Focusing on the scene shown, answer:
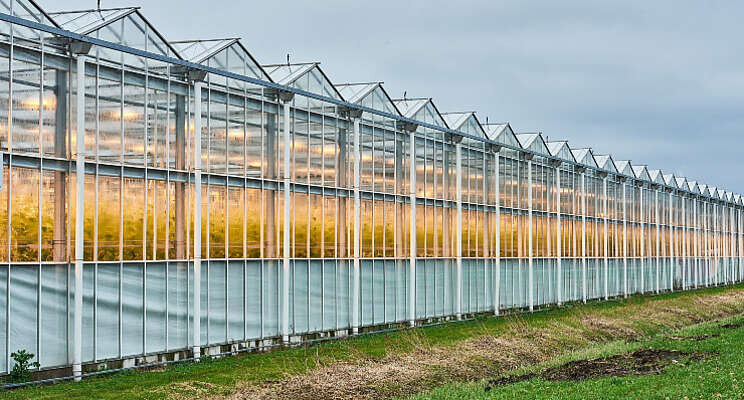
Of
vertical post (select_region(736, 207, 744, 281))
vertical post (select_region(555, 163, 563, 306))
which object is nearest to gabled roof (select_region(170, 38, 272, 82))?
vertical post (select_region(555, 163, 563, 306))

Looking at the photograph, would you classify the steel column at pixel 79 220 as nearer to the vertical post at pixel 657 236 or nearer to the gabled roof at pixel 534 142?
the gabled roof at pixel 534 142

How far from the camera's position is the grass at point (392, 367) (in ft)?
75.4

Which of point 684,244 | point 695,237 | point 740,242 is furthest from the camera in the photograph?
point 740,242

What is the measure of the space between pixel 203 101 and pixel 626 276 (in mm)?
46620

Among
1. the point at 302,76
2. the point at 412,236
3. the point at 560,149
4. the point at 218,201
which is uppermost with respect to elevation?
the point at 302,76

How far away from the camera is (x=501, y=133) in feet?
172

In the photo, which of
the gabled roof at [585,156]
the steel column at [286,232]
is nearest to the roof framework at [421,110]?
the steel column at [286,232]

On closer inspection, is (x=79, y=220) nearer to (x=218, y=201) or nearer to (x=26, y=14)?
(x=26, y=14)

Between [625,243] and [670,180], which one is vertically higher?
[670,180]

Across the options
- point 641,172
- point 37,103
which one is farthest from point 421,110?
point 641,172

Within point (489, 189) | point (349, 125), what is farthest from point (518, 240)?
point (349, 125)

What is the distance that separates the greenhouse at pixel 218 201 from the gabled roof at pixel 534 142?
1565mm

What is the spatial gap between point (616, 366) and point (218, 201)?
13.4m

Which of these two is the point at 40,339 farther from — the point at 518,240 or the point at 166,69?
the point at 518,240
